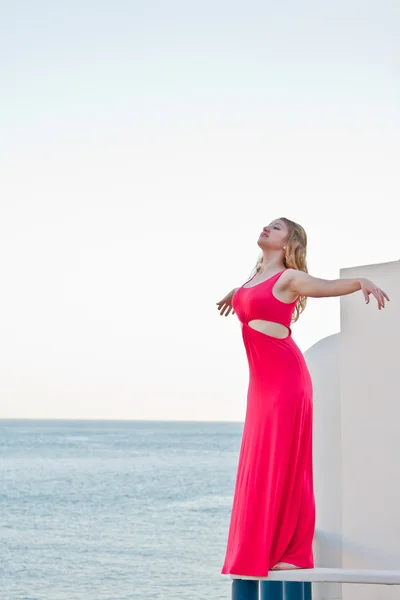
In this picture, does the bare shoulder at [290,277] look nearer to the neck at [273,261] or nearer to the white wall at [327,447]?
the neck at [273,261]

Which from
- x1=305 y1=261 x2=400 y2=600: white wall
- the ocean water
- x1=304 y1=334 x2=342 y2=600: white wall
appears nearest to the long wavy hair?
x1=305 y1=261 x2=400 y2=600: white wall

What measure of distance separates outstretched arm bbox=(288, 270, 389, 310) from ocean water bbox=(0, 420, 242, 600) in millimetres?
16396

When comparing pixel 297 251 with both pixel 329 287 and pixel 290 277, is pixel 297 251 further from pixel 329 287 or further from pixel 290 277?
pixel 329 287

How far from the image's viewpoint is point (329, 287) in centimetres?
392

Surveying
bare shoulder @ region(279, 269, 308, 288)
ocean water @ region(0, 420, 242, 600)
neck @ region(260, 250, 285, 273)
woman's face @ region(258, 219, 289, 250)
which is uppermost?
woman's face @ region(258, 219, 289, 250)

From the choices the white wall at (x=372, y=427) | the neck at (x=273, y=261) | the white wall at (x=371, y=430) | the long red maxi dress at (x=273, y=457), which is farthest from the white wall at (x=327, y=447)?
the neck at (x=273, y=261)

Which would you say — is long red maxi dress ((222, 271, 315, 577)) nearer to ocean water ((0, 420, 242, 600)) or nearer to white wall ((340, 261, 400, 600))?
white wall ((340, 261, 400, 600))

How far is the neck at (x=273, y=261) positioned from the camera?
13.8 ft

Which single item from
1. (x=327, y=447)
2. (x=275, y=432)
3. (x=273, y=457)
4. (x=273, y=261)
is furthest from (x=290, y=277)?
(x=327, y=447)

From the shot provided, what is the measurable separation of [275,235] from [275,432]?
0.82m

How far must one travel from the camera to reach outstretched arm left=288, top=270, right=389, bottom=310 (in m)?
3.84

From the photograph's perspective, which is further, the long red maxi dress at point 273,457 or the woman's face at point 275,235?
the woman's face at point 275,235

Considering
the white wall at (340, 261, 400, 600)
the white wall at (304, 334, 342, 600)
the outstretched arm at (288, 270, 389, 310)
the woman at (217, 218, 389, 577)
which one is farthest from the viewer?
the white wall at (304, 334, 342, 600)

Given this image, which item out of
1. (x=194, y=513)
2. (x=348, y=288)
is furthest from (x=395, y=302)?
(x=194, y=513)
